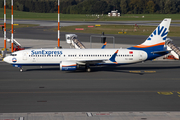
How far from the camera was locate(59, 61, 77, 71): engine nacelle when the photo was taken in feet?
135

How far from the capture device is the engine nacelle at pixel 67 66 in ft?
135

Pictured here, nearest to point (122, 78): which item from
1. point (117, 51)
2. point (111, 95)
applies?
point (117, 51)

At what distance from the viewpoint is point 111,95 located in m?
30.3

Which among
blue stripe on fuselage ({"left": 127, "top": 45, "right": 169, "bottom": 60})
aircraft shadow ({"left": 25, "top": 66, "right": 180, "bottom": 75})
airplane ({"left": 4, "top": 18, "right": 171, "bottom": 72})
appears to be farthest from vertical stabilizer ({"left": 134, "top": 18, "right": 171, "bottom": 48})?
aircraft shadow ({"left": 25, "top": 66, "right": 180, "bottom": 75})

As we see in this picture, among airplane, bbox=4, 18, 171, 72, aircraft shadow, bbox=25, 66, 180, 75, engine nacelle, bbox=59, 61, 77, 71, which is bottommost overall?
aircraft shadow, bbox=25, 66, 180, 75

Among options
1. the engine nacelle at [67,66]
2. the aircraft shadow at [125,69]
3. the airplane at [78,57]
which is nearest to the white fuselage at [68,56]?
the airplane at [78,57]

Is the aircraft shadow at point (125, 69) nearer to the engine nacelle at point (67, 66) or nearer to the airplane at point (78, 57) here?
the airplane at point (78, 57)

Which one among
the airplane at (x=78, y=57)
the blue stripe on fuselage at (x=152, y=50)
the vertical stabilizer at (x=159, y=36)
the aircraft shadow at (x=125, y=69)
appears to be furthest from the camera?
the vertical stabilizer at (x=159, y=36)

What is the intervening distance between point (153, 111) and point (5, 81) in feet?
69.3

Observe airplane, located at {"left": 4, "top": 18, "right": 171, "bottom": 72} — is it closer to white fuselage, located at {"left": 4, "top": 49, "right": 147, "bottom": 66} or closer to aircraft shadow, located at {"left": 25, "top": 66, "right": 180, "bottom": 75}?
white fuselage, located at {"left": 4, "top": 49, "right": 147, "bottom": 66}

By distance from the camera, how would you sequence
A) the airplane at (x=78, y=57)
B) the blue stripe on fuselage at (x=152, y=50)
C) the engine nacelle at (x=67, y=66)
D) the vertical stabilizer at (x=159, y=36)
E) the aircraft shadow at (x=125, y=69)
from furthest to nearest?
the vertical stabilizer at (x=159, y=36) < the aircraft shadow at (x=125, y=69) < the blue stripe on fuselage at (x=152, y=50) < the airplane at (x=78, y=57) < the engine nacelle at (x=67, y=66)

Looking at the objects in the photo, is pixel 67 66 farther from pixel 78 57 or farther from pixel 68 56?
pixel 78 57

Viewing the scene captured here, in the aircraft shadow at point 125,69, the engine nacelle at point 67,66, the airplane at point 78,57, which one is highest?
the airplane at point 78,57
